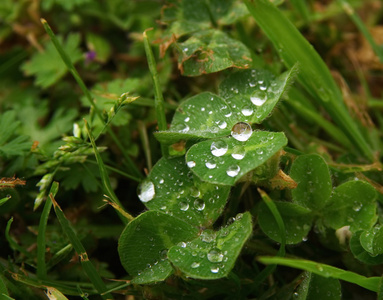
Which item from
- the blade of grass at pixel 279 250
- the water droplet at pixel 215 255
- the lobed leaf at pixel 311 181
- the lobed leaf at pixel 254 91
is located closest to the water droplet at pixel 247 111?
the lobed leaf at pixel 254 91

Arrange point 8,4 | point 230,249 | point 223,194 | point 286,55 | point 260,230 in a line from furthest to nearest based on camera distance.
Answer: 1. point 8,4
2. point 286,55
3. point 260,230
4. point 223,194
5. point 230,249

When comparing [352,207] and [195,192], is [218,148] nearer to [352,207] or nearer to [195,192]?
[195,192]

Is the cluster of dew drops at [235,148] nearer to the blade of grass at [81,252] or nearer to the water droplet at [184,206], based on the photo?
the water droplet at [184,206]

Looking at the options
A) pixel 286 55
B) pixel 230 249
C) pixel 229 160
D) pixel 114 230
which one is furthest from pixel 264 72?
pixel 114 230

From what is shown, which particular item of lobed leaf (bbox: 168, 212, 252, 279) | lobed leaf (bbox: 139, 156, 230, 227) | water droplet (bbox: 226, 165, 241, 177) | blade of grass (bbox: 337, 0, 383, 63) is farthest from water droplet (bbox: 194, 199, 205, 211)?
blade of grass (bbox: 337, 0, 383, 63)

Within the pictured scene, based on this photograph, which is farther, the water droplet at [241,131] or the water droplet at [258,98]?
the water droplet at [258,98]

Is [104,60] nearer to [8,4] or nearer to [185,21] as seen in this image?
[185,21]

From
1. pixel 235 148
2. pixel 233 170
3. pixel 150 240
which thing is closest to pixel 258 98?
pixel 235 148
